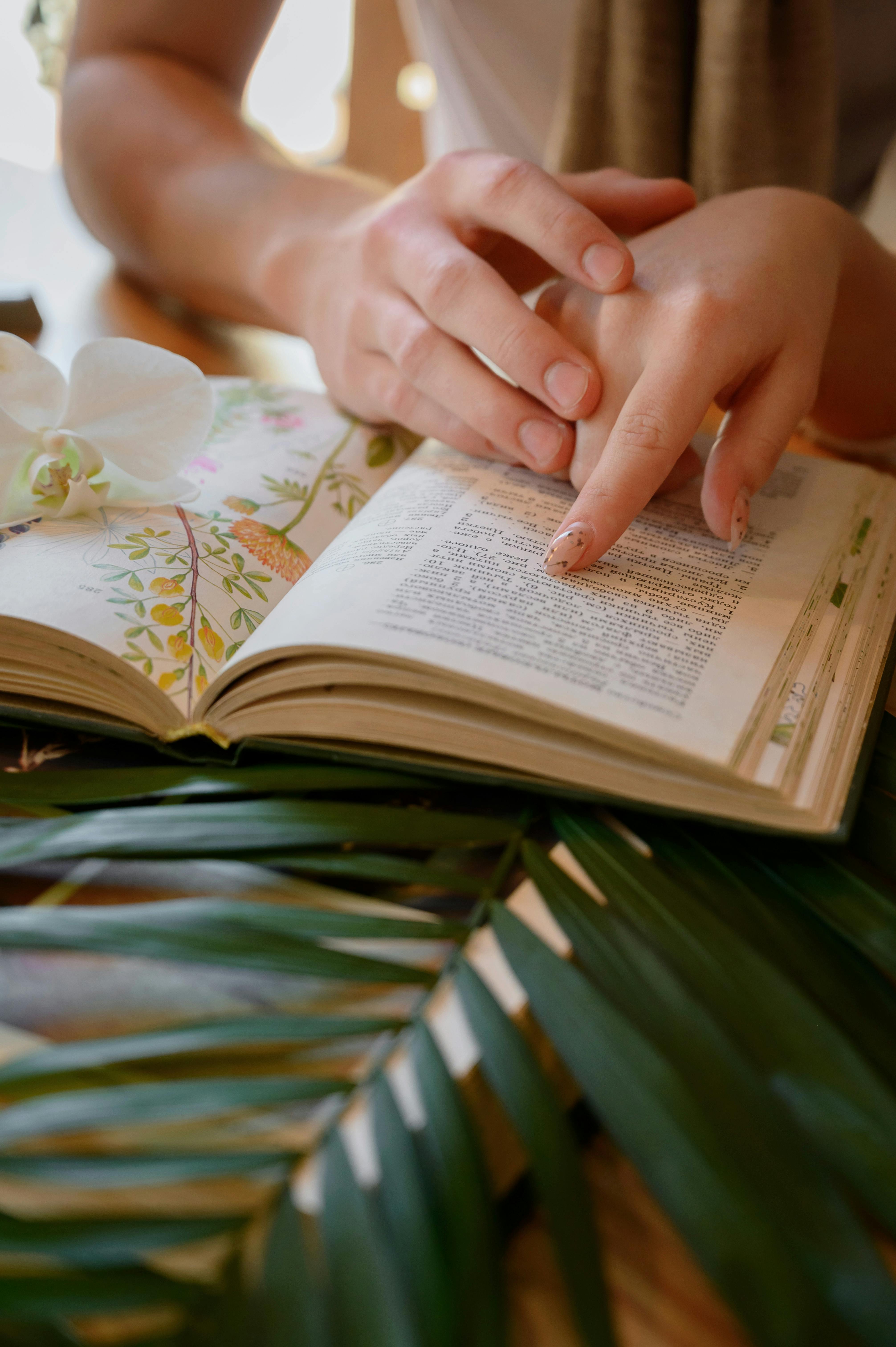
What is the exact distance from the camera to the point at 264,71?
239 centimetres

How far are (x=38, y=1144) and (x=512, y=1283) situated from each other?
149 millimetres

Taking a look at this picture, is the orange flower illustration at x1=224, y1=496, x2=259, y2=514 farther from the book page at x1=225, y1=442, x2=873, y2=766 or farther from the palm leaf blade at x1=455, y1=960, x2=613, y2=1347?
the palm leaf blade at x1=455, y1=960, x2=613, y2=1347

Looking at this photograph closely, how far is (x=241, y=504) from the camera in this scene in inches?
21.0

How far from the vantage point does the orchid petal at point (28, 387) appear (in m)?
0.49

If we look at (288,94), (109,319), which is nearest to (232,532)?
(109,319)

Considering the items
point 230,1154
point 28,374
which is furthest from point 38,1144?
point 28,374

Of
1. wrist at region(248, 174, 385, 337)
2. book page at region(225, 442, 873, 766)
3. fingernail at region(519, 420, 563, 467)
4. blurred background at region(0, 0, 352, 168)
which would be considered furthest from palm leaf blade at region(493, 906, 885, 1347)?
blurred background at region(0, 0, 352, 168)

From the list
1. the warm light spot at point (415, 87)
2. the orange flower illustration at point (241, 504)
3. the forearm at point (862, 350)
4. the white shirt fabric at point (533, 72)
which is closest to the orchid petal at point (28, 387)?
the orange flower illustration at point (241, 504)

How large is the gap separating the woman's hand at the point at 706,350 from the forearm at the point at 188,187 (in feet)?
1.17

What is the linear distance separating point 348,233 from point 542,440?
1.04ft

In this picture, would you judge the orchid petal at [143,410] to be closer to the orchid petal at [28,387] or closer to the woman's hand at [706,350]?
the orchid petal at [28,387]

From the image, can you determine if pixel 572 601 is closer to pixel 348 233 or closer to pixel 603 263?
pixel 603 263

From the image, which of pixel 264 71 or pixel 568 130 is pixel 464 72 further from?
pixel 264 71

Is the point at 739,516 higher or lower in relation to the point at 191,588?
higher
